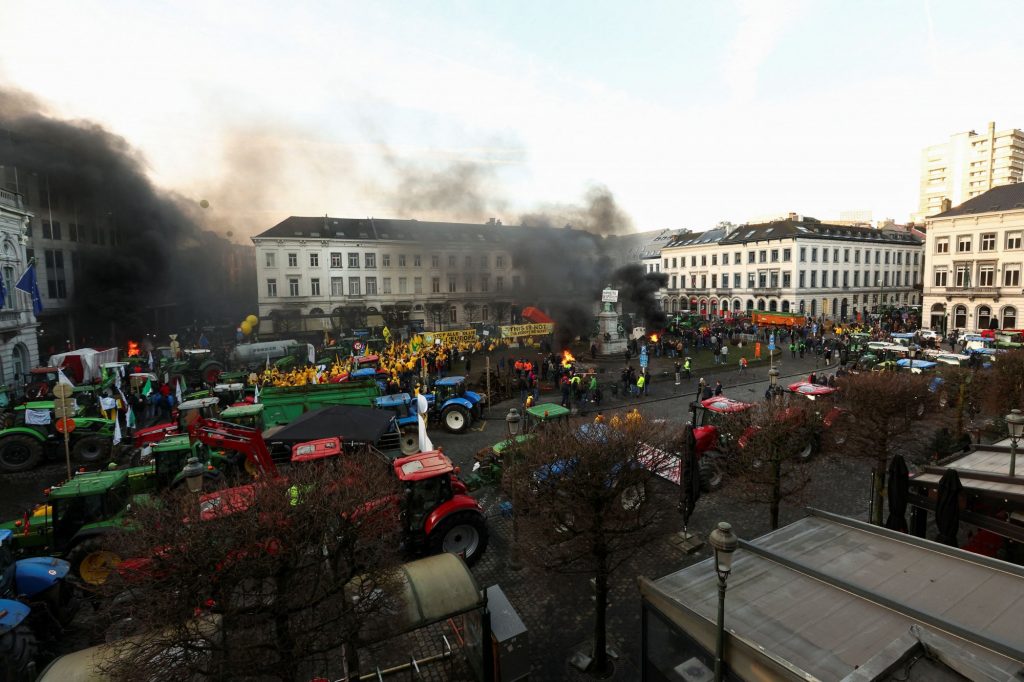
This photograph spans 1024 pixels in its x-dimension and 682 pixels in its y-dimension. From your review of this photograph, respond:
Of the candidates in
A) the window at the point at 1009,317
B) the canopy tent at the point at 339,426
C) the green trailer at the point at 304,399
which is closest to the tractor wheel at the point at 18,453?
the green trailer at the point at 304,399

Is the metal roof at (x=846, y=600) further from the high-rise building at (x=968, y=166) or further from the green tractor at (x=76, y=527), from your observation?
the high-rise building at (x=968, y=166)

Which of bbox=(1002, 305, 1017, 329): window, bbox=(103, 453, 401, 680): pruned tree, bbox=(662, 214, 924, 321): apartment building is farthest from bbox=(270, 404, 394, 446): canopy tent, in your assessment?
bbox=(1002, 305, 1017, 329): window

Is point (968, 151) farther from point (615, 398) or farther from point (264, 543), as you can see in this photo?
point (264, 543)

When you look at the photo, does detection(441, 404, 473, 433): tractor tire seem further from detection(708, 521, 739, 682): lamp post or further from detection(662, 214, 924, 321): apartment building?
detection(662, 214, 924, 321): apartment building

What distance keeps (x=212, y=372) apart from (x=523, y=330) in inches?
781

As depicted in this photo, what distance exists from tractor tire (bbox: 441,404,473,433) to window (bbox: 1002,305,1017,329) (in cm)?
5163

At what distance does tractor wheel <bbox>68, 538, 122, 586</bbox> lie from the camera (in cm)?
914

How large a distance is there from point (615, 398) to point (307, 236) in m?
45.9

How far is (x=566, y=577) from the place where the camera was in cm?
1000

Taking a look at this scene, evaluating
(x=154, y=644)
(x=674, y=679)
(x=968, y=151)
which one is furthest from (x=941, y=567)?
(x=968, y=151)

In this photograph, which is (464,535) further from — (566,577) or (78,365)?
(78,365)

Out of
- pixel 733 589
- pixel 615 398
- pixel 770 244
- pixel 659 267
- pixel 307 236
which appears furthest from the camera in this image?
pixel 659 267

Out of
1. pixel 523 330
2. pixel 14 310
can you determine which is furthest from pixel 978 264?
pixel 14 310

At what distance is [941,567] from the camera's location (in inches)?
252
